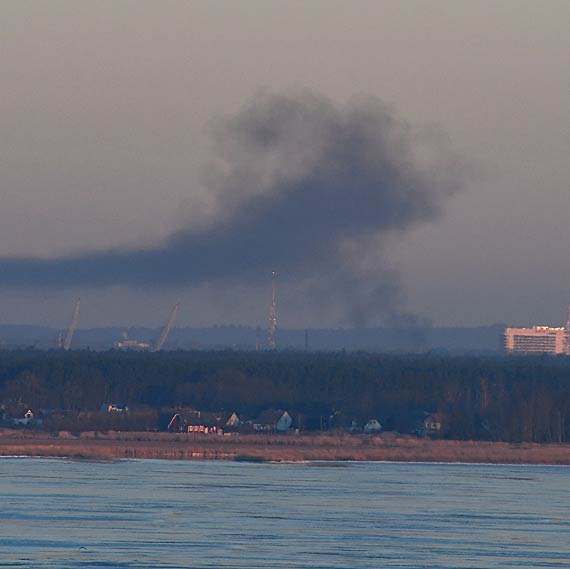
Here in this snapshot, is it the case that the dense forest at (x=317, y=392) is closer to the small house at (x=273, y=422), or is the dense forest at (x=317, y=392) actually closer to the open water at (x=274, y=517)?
the small house at (x=273, y=422)

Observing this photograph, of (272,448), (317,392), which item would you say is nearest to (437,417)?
(317,392)

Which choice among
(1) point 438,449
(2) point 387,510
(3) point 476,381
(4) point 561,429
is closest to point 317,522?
(2) point 387,510

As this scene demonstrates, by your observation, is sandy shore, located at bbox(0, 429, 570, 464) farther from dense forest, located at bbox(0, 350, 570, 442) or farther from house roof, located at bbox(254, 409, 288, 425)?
house roof, located at bbox(254, 409, 288, 425)

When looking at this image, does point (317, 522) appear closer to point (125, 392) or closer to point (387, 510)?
point (387, 510)

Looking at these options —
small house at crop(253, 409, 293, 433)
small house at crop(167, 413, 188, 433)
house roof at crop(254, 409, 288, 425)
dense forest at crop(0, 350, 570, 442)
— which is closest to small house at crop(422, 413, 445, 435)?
dense forest at crop(0, 350, 570, 442)

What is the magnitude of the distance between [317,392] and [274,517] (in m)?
85.5

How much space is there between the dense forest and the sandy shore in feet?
24.6

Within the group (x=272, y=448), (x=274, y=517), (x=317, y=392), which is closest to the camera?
(x=274, y=517)

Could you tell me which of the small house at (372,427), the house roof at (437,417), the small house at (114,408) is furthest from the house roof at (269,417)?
the house roof at (437,417)

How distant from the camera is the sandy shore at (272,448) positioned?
324ft

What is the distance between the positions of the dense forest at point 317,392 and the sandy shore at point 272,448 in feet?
24.6

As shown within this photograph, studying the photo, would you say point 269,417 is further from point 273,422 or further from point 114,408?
point 114,408

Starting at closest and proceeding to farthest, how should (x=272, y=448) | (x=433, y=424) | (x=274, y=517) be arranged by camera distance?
(x=274, y=517)
(x=272, y=448)
(x=433, y=424)

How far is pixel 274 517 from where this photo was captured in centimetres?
6356
